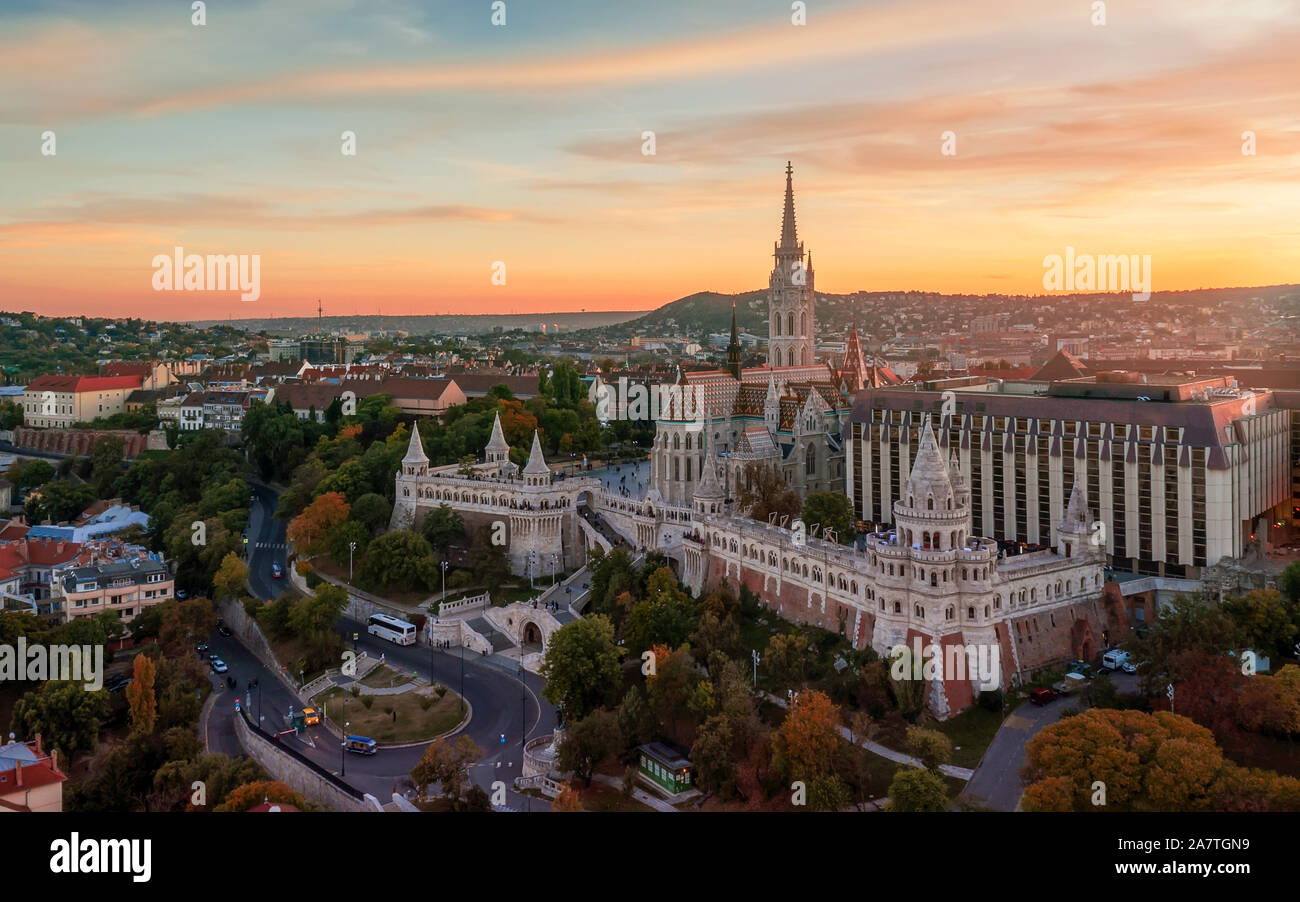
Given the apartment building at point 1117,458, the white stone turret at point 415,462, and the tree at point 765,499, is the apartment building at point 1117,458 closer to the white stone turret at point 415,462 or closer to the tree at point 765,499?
the tree at point 765,499

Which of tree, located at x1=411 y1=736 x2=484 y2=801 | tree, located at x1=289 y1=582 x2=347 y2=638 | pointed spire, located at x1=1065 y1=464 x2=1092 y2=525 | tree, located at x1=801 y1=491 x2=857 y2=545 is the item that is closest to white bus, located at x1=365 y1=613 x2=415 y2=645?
tree, located at x1=289 y1=582 x2=347 y2=638

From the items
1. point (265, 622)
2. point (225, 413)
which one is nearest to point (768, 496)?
point (265, 622)

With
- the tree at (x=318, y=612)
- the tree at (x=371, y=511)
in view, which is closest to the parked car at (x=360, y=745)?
the tree at (x=318, y=612)

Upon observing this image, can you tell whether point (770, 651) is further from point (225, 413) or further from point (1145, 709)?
point (225, 413)

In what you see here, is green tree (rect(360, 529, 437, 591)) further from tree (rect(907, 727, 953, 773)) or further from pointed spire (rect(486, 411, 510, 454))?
tree (rect(907, 727, 953, 773))

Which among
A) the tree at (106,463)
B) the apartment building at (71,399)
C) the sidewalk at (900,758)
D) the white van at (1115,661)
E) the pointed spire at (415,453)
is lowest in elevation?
Result: the sidewalk at (900,758)

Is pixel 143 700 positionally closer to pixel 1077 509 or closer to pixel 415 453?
pixel 415 453
